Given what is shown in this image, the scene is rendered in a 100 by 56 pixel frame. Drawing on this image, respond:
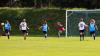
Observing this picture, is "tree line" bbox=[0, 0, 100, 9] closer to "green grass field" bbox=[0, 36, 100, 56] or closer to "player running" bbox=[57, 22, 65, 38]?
"player running" bbox=[57, 22, 65, 38]

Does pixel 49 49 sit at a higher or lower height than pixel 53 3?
lower

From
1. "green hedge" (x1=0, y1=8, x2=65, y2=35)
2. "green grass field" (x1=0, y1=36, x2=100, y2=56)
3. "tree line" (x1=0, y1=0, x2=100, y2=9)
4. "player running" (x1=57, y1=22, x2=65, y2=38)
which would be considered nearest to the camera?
"green grass field" (x1=0, y1=36, x2=100, y2=56)

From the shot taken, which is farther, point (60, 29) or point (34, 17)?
point (34, 17)

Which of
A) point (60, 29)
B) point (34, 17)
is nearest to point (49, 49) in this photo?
point (60, 29)

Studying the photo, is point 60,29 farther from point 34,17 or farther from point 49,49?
point 49,49

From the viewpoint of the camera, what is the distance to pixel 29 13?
5562cm

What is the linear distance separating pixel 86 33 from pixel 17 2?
17914 millimetres

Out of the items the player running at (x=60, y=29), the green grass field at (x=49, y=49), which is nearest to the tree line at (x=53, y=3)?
the player running at (x=60, y=29)

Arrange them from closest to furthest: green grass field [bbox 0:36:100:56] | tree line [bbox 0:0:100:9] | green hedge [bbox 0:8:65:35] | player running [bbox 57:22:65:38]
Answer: green grass field [bbox 0:36:100:56], player running [bbox 57:22:65:38], green hedge [bbox 0:8:65:35], tree line [bbox 0:0:100:9]

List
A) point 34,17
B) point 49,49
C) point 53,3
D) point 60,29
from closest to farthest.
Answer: point 49,49 → point 60,29 → point 34,17 → point 53,3

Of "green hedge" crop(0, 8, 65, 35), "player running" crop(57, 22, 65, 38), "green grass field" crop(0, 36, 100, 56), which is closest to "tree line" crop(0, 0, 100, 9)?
"green hedge" crop(0, 8, 65, 35)

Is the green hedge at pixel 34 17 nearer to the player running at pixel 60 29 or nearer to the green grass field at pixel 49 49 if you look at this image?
the player running at pixel 60 29

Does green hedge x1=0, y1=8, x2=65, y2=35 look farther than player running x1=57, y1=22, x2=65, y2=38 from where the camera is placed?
Yes

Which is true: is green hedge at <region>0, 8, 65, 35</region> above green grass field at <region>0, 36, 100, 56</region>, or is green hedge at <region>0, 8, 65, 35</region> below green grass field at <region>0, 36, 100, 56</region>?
above
